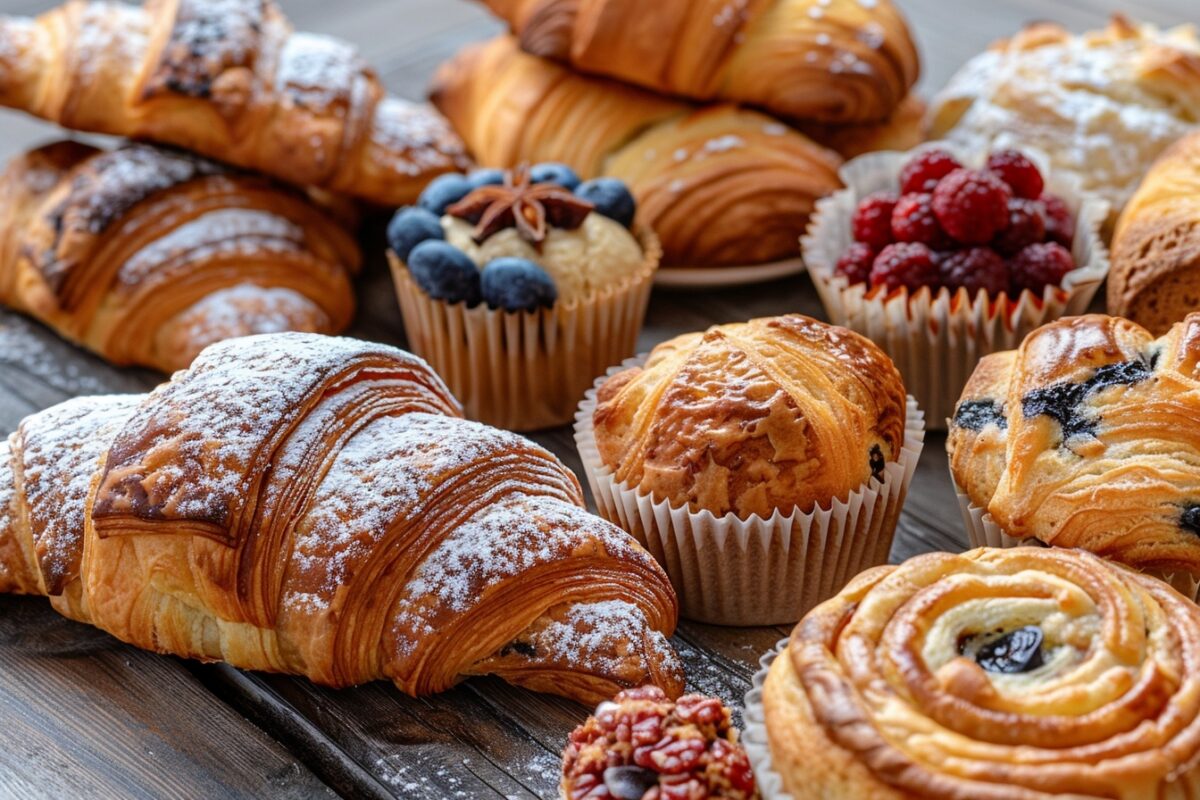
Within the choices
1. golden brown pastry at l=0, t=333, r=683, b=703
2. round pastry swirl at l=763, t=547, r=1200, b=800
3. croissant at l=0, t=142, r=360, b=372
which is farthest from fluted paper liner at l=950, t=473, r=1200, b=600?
croissant at l=0, t=142, r=360, b=372

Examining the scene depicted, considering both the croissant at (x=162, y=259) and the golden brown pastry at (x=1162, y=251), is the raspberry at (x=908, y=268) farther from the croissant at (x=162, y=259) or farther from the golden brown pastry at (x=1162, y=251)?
the croissant at (x=162, y=259)

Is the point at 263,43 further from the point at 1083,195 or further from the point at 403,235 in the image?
the point at 1083,195

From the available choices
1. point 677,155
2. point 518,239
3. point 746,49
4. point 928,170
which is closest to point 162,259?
point 518,239

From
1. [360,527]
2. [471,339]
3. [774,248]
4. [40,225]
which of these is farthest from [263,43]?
[360,527]

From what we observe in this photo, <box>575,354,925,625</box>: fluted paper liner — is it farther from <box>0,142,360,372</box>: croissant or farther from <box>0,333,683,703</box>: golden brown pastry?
<box>0,142,360,372</box>: croissant

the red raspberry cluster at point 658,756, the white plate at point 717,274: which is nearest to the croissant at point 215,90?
the white plate at point 717,274
